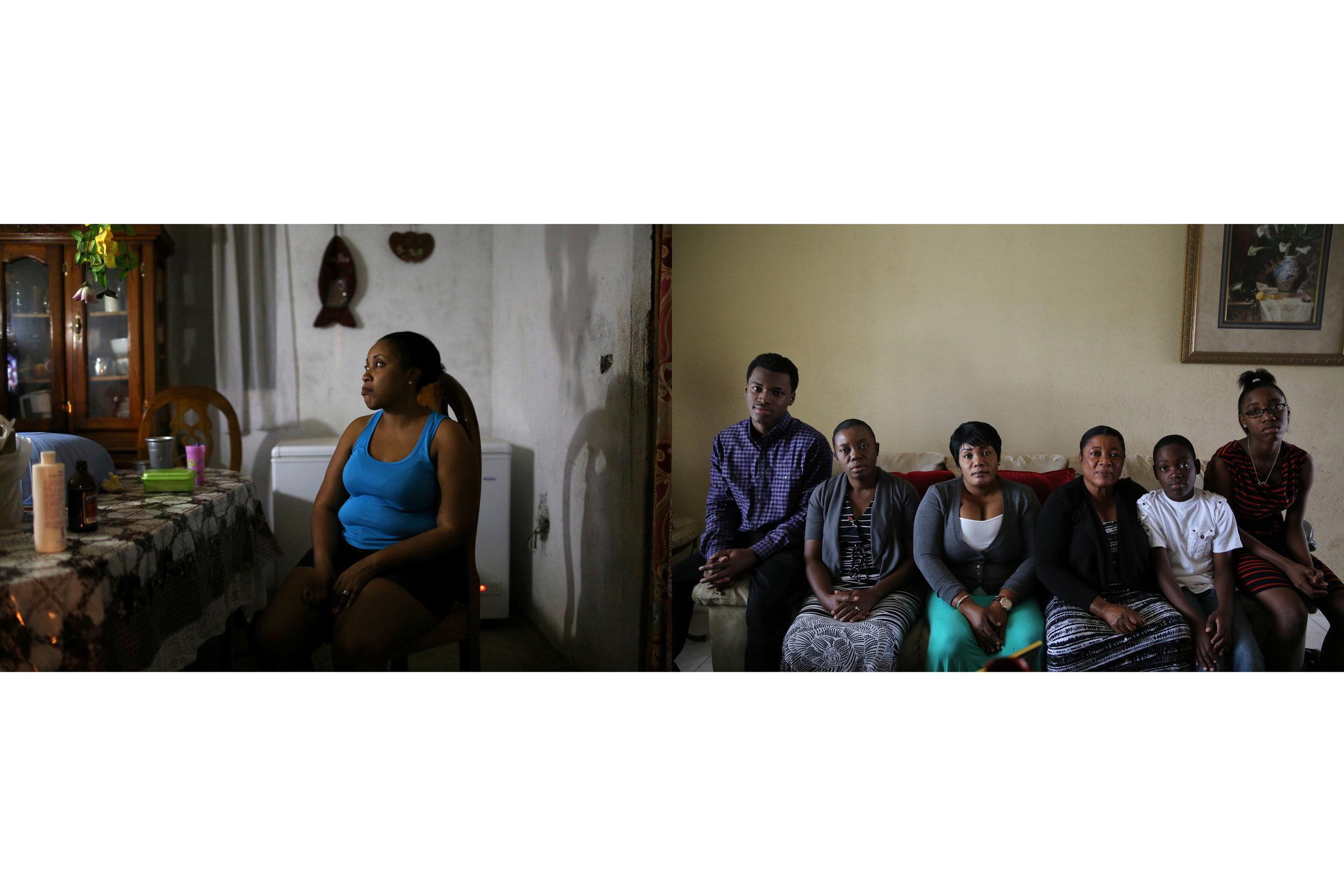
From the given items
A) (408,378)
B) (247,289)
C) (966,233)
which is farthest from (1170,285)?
(247,289)

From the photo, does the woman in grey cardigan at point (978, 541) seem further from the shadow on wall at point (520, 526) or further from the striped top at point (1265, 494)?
the shadow on wall at point (520, 526)

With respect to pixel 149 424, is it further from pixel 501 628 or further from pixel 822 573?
pixel 822 573

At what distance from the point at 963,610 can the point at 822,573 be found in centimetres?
41

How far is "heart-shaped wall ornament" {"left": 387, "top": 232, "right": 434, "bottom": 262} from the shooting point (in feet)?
10.9

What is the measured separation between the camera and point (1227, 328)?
2.55 metres

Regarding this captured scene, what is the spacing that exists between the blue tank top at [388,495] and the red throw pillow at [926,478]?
1512mm

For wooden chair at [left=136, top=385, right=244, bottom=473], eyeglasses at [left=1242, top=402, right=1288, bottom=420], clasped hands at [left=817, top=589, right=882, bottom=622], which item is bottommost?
clasped hands at [left=817, top=589, right=882, bottom=622]

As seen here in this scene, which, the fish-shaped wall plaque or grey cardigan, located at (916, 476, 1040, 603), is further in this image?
the fish-shaped wall plaque

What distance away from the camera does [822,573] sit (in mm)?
2355

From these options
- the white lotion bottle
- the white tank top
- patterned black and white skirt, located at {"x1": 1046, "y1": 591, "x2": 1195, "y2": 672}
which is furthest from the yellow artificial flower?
patterned black and white skirt, located at {"x1": 1046, "y1": 591, "x2": 1195, "y2": 672}

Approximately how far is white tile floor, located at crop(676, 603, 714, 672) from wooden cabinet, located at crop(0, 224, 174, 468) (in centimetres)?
238

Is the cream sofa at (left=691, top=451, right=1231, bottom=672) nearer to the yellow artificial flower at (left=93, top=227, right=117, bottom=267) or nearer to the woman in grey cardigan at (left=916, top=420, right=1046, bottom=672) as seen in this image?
the woman in grey cardigan at (left=916, top=420, right=1046, bottom=672)

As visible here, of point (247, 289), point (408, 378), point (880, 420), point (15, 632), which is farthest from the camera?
point (247, 289)

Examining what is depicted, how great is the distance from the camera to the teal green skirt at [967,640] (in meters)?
2.20
